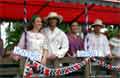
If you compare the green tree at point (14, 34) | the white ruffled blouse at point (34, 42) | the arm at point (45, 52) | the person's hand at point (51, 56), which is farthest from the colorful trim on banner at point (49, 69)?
the green tree at point (14, 34)

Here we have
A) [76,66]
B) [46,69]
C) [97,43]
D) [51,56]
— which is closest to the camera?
[46,69]

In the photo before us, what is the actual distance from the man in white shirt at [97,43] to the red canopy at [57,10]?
1.35 meters

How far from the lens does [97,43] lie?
8688mm

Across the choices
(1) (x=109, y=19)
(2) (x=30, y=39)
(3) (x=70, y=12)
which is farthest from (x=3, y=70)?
(1) (x=109, y=19)

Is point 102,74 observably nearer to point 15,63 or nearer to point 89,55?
point 89,55

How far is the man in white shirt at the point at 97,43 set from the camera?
8.52 m

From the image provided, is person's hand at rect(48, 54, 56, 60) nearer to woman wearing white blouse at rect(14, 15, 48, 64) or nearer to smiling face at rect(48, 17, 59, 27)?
woman wearing white blouse at rect(14, 15, 48, 64)

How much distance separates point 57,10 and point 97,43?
2.22 meters

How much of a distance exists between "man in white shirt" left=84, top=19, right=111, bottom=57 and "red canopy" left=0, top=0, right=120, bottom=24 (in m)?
1.35

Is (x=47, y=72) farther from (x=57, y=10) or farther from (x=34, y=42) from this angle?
(x=57, y=10)

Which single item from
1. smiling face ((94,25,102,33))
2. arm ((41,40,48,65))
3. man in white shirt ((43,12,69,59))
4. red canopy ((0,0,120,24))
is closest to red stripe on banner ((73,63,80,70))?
man in white shirt ((43,12,69,59))

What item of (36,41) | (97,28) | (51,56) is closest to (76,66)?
(51,56)

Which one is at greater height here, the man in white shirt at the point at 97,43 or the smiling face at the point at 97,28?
the smiling face at the point at 97,28

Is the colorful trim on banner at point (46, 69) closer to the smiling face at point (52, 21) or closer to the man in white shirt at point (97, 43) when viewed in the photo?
the man in white shirt at point (97, 43)
